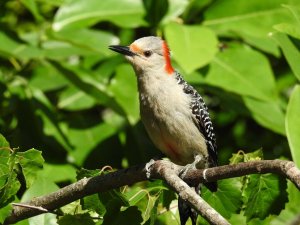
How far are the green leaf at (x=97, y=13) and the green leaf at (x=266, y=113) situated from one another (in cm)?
113

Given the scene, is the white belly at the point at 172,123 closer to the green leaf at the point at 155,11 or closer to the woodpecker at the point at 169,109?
the woodpecker at the point at 169,109

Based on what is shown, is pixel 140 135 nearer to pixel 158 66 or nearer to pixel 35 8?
pixel 158 66

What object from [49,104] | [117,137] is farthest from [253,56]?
[49,104]

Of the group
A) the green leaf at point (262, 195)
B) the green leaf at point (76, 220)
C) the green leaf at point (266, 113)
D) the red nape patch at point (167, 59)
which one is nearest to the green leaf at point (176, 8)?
the red nape patch at point (167, 59)

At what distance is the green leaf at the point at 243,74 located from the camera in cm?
608

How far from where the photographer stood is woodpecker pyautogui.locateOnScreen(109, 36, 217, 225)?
5656mm

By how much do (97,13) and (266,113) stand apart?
63.0 inches

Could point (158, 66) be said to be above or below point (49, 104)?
above

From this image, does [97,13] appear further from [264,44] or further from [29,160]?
[29,160]

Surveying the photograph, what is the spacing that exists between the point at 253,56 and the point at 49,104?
1740 mm

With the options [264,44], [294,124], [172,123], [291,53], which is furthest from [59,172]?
[291,53]

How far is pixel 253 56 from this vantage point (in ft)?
21.0

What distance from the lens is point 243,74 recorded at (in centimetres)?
623

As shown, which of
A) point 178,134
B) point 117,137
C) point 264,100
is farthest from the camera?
point 117,137
